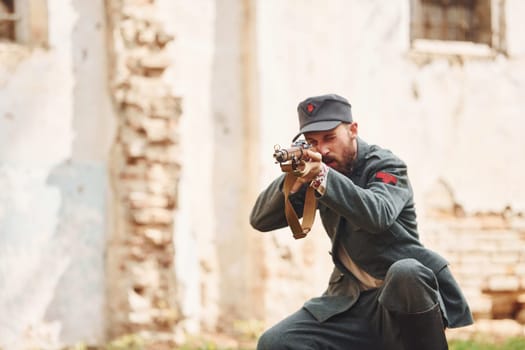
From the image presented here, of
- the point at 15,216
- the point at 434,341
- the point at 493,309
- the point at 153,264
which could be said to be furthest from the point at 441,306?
the point at 493,309

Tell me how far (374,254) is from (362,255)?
0.06 metres

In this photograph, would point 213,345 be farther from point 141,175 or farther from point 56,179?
point 56,179

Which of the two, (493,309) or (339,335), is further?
(493,309)

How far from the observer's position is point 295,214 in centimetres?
390

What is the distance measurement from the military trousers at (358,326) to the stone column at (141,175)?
2.80 m

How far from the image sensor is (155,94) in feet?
22.1

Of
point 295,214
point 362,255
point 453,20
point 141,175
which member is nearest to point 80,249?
point 141,175

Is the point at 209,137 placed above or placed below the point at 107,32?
below

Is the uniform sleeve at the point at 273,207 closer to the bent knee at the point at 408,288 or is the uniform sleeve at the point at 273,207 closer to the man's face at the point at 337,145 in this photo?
the man's face at the point at 337,145

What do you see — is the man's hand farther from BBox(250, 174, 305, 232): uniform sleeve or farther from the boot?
the boot

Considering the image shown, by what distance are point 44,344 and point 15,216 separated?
94 cm

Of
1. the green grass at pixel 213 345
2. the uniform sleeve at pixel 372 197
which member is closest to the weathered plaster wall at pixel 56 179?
the green grass at pixel 213 345

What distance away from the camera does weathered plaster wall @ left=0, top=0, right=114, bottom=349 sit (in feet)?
21.3

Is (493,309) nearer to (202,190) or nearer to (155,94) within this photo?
(202,190)
